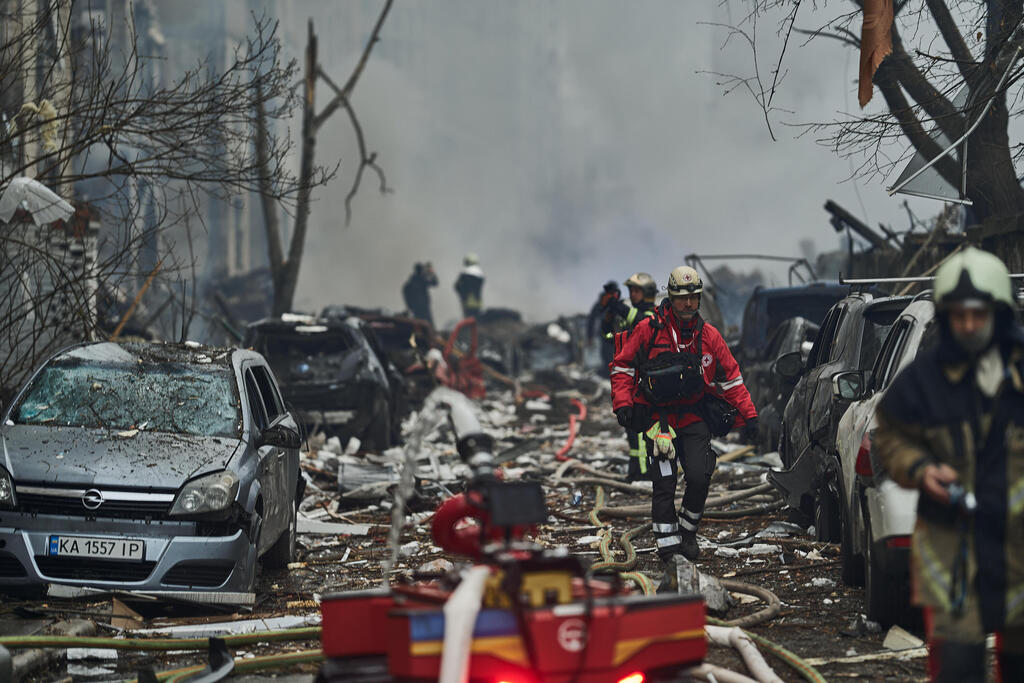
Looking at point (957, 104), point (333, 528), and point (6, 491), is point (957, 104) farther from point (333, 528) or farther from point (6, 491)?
point (6, 491)

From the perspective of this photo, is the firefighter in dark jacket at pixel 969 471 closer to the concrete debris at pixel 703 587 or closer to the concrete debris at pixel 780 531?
the concrete debris at pixel 703 587

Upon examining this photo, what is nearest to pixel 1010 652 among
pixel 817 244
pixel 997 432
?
pixel 997 432

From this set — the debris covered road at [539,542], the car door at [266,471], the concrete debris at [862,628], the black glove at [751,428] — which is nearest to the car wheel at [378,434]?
the debris covered road at [539,542]

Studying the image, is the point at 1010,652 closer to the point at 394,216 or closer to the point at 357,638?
the point at 357,638

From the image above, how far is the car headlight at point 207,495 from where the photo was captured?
23.0ft

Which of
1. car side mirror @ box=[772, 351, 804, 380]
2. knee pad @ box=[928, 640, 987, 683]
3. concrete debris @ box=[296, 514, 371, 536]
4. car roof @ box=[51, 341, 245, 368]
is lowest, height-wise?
knee pad @ box=[928, 640, 987, 683]

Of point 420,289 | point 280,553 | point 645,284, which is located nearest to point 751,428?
point 280,553

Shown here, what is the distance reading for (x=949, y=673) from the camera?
3.56 m

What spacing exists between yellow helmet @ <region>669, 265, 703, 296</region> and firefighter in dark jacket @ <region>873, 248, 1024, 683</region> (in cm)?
415

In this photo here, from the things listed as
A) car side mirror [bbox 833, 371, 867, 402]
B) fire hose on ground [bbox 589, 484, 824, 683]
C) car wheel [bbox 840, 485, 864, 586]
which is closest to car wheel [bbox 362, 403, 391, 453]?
fire hose on ground [bbox 589, 484, 824, 683]

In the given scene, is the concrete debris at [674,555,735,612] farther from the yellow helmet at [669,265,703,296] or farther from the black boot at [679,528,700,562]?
the yellow helmet at [669,265,703,296]

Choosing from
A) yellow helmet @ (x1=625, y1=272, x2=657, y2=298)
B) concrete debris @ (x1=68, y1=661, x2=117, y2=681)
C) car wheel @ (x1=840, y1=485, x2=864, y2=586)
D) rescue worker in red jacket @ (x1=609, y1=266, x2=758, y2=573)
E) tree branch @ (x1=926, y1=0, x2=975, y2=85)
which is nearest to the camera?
concrete debris @ (x1=68, y1=661, x2=117, y2=681)

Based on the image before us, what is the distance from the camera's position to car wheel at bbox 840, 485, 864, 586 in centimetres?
713

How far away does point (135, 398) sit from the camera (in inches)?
319
